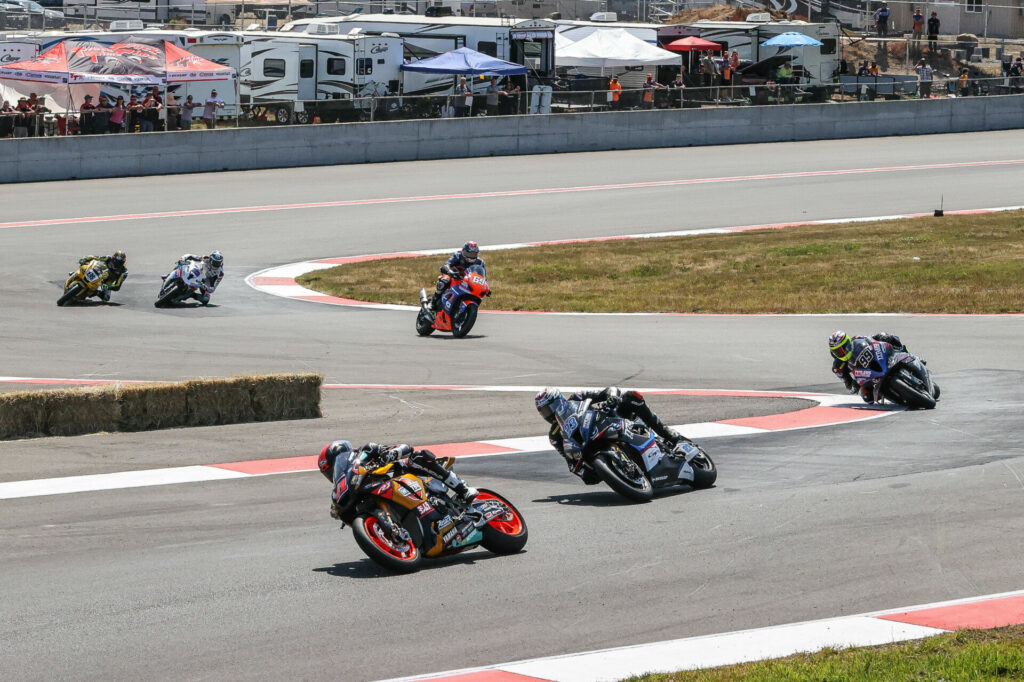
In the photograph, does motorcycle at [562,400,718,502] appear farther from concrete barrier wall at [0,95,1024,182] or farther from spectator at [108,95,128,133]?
spectator at [108,95,128,133]

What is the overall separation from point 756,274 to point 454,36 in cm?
2434

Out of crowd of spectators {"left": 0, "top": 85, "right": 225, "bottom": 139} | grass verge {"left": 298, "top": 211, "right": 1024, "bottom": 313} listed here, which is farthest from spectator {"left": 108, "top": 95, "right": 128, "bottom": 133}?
grass verge {"left": 298, "top": 211, "right": 1024, "bottom": 313}

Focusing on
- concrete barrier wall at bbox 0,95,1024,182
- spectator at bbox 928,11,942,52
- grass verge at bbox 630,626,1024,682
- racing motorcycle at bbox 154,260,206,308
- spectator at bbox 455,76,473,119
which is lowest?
grass verge at bbox 630,626,1024,682

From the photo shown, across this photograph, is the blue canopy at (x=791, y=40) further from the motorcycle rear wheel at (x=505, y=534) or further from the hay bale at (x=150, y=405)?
the motorcycle rear wheel at (x=505, y=534)

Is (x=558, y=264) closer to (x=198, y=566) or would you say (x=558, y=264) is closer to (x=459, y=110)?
(x=459, y=110)

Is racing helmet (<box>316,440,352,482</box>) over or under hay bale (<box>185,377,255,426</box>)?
over

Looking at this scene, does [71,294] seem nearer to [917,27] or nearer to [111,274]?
[111,274]

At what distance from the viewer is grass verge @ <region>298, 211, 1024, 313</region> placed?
24531 mm

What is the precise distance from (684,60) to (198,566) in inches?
1834

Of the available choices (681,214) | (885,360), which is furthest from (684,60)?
(885,360)

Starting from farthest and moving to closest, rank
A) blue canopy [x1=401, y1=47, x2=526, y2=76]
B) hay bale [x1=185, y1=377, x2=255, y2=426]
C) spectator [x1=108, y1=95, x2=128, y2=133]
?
blue canopy [x1=401, y1=47, x2=526, y2=76]
spectator [x1=108, y1=95, x2=128, y2=133]
hay bale [x1=185, y1=377, x2=255, y2=426]

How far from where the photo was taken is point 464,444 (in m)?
13.5

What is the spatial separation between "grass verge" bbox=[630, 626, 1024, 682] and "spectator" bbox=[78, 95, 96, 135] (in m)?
34.7

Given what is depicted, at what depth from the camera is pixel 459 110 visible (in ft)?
146
